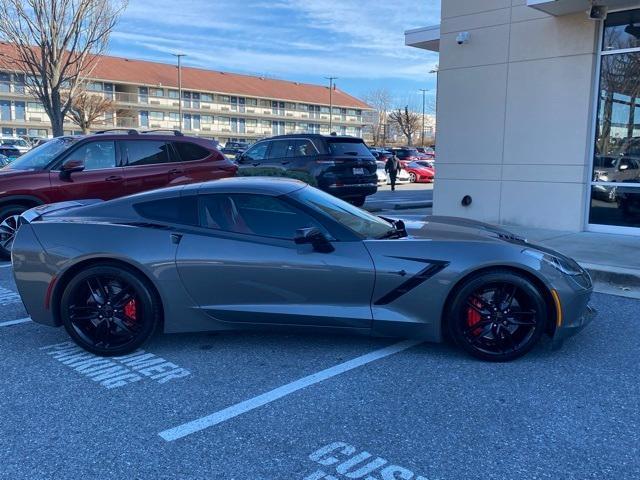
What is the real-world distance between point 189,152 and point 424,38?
5843 millimetres

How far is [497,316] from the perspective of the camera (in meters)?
4.02

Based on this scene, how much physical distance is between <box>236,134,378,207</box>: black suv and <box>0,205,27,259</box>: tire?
4.70 metres

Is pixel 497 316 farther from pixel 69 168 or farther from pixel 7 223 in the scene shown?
pixel 7 223

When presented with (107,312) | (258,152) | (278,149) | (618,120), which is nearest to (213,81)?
(258,152)

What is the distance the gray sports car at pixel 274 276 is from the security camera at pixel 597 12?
614 centimetres

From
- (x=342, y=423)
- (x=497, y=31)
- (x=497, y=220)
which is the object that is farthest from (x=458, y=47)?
(x=342, y=423)

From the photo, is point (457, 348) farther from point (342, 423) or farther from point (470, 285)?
point (342, 423)

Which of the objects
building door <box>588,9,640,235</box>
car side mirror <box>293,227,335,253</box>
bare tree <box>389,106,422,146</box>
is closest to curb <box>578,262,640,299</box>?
building door <box>588,9,640,235</box>

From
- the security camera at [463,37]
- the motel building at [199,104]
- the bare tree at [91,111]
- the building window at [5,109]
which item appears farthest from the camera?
the motel building at [199,104]

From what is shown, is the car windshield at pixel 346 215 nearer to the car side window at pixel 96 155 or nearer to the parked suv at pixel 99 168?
the parked suv at pixel 99 168

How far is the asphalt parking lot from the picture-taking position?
280 centimetres

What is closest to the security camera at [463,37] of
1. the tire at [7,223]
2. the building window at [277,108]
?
the tire at [7,223]

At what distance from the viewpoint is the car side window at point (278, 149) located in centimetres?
1275

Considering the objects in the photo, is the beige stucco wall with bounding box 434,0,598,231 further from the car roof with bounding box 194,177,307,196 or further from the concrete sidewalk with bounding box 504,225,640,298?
the car roof with bounding box 194,177,307,196
